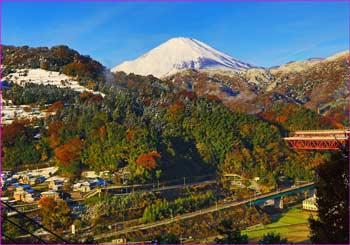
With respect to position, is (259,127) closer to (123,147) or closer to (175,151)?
(175,151)

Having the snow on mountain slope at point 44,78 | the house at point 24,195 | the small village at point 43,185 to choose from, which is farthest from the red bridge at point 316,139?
the house at point 24,195

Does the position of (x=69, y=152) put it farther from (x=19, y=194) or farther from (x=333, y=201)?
(x=333, y=201)

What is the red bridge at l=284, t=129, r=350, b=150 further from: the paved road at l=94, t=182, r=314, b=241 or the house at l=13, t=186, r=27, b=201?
the house at l=13, t=186, r=27, b=201

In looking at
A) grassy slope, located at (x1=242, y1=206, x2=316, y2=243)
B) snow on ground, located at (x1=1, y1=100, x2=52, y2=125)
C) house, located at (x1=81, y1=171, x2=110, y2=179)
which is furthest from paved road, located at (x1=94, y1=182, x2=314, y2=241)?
snow on ground, located at (x1=1, y1=100, x2=52, y2=125)

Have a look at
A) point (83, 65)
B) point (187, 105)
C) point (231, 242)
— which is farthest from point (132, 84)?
point (231, 242)

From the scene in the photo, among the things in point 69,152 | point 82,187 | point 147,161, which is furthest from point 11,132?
point 147,161

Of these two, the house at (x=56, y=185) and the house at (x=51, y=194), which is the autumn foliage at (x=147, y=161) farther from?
the house at (x=51, y=194)
